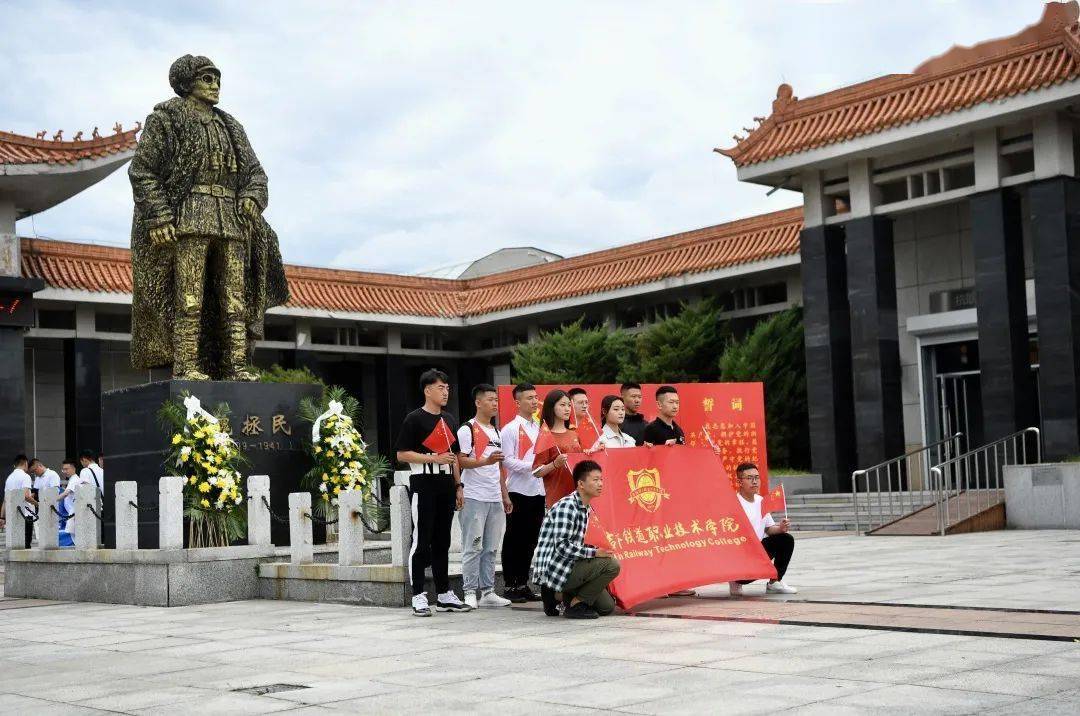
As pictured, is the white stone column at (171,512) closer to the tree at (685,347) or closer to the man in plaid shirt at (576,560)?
the man in plaid shirt at (576,560)

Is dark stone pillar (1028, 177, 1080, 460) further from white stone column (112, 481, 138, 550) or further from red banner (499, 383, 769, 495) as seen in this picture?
white stone column (112, 481, 138, 550)

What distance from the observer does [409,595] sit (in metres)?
8.09

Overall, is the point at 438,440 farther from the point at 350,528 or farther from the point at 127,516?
the point at 127,516

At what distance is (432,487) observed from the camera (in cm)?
768

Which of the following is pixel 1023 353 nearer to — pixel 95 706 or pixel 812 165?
pixel 812 165

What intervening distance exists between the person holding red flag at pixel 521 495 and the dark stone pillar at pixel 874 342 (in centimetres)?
1243

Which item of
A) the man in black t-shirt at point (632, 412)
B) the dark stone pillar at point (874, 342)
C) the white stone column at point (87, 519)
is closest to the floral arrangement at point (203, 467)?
the white stone column at point (87, 519)

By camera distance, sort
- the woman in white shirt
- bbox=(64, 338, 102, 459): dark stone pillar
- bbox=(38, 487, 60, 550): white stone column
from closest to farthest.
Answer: the woman in white shirt < bbox=(38, 487, 60, 550): white stone column < bbox=(64, 338, 102, 459): dark stone pillar

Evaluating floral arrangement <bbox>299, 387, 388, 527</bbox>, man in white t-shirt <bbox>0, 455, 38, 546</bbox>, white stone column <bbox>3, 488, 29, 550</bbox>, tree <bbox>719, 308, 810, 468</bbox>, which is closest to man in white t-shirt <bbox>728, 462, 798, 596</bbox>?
floral arrangement <bbox>299, 387, 388, 527</bbox>

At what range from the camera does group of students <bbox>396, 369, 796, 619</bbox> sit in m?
7.59

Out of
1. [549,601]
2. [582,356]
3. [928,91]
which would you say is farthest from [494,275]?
[549,601]

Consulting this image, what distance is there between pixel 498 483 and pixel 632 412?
1.35m

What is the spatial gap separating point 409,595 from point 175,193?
4091mm

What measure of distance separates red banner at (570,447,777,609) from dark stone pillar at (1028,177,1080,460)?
10.5 metres
